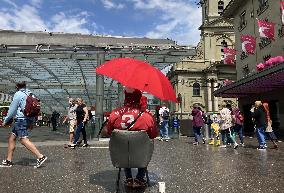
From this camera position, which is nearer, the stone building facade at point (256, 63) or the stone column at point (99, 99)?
the stone column at point (99, 99)

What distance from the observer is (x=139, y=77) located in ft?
15.4

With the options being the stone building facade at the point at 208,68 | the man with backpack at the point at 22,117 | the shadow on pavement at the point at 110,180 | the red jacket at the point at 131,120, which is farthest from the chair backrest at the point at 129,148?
the stone building facade at the point at 208,68

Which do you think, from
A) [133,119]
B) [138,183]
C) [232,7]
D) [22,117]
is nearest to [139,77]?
[133,119]

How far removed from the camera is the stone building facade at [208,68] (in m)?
57.4

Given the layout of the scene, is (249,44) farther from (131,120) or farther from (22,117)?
(131,120)

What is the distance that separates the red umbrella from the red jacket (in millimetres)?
514

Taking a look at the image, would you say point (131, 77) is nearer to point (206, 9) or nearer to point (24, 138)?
point (24, 138)

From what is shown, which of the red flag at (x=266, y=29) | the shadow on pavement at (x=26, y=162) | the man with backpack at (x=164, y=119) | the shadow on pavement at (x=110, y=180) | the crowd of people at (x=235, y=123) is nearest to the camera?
the shadow on pavement at (x=110, y=180)

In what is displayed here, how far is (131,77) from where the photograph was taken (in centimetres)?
467

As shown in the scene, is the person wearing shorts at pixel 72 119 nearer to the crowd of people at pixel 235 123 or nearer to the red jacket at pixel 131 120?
the crowd of people at pixel 235 123

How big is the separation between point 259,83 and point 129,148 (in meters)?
17.1

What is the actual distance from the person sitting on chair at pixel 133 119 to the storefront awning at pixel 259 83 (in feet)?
38.6

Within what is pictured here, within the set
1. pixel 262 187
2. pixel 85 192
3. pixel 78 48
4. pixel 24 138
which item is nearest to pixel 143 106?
pixel 85 192

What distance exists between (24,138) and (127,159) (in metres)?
3.52
